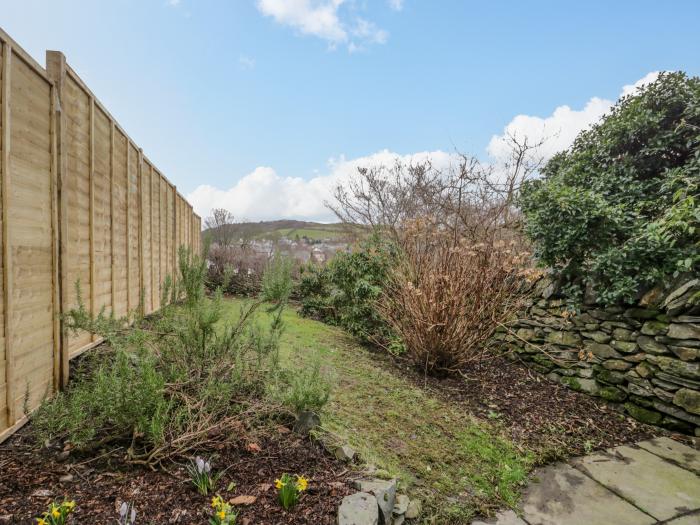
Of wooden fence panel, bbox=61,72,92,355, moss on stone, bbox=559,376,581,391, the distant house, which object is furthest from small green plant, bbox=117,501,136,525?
the distant house

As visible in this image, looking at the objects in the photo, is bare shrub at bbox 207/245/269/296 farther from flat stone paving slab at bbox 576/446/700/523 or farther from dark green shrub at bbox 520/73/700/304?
flat stone paving slab at bbox 576/446/700/523

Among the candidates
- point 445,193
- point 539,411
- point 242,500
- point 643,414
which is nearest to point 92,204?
point 242,500

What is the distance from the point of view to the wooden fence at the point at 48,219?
5.85 ft

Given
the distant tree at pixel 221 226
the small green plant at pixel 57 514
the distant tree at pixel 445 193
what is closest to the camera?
the small green plant at pixel 57 514

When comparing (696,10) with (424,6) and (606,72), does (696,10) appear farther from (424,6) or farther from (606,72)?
(424,6)

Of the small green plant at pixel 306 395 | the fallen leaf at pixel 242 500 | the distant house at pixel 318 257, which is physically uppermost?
the distant house at pixel 318 257

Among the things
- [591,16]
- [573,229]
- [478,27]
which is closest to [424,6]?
[478,27]

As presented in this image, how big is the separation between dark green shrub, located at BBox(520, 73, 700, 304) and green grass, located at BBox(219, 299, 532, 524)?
6.93 feet

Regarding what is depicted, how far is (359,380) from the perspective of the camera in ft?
11.5

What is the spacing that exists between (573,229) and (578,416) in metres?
1.94

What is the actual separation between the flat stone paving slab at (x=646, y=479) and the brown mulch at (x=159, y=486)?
1.86 metres

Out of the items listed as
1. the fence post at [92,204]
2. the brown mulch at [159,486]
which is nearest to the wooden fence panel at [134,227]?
the fence post at [92,204]

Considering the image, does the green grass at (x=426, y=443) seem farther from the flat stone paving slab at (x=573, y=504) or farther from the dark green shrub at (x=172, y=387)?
the dark green shrub at (x=172, y=387)

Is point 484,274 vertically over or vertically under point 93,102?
under
